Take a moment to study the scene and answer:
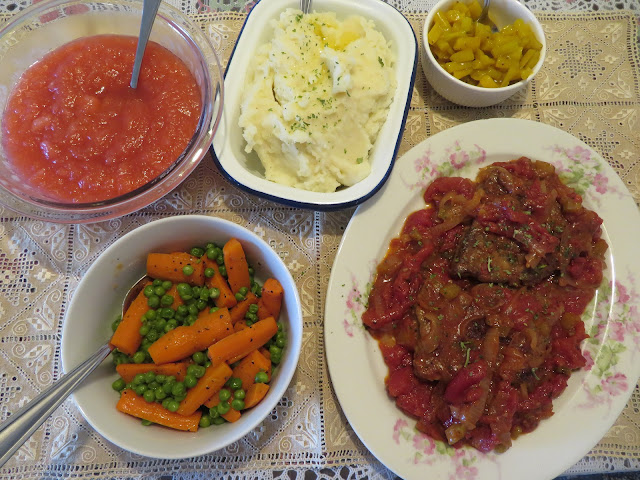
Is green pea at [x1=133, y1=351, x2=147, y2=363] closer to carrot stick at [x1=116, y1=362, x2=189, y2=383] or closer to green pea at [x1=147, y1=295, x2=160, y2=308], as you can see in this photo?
carrot stick at [x1=116, y1=362, x2=189, y2=383]

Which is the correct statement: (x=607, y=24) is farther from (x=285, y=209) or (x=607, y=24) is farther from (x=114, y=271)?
(x=114, y=271)

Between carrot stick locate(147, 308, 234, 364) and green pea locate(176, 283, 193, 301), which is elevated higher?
green pea locate(176, 283, 193, 301)

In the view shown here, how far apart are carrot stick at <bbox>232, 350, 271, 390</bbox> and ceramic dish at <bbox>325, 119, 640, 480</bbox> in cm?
49

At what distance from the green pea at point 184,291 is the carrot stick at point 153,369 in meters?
0.41

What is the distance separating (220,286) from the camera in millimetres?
2779

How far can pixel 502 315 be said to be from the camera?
2.82 meters

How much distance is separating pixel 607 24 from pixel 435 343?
3.21m

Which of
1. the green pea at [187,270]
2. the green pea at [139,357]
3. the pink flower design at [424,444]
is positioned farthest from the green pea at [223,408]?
the pink flower design at [424,444]

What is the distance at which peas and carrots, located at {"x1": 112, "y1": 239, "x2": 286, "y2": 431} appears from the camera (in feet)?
8.18

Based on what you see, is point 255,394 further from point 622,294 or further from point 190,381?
point 622,294

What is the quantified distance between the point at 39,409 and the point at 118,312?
86cm

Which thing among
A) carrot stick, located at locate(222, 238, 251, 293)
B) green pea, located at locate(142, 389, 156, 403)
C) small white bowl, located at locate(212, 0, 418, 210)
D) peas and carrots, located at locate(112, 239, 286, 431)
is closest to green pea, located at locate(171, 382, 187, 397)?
peas and carrots, located at locate(112, 239, 286, 431)

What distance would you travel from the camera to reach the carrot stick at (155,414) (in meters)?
2.47

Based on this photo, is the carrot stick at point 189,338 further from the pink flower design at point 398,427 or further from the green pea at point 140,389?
the pink flower design at point 398,427
